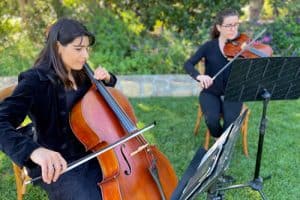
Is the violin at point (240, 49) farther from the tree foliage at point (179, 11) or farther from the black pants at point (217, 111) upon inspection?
the tree foliage at point (179, 11)

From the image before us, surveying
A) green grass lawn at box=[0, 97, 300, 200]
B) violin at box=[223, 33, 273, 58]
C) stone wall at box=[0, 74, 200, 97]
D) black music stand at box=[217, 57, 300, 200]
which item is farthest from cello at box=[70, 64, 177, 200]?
stone wall at box=[0, 74, 200, 97]

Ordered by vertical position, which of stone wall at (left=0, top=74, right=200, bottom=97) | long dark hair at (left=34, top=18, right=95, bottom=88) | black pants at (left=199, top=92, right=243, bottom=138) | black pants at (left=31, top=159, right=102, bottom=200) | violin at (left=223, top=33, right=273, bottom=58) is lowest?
stone wall at (left=0, top=74, right=200, bottom=97)

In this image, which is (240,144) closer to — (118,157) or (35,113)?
(118,157)

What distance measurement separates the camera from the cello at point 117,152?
1.93m

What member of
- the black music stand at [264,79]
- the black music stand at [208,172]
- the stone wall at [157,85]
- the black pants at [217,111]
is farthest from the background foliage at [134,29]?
the black music stand at [208,172]

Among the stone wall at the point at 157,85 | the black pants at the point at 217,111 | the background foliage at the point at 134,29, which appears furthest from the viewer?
the background foliage at the point at 134,29

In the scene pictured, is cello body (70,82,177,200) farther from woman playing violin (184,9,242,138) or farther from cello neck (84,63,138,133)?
woman playing violin (184,9,242,138)

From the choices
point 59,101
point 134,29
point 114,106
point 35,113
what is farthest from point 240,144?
point 134,29

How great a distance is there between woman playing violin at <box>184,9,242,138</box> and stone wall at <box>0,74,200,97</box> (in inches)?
52.3

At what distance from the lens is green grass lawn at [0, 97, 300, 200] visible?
115 inches

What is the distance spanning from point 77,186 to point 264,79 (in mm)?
1268

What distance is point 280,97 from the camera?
2.55m

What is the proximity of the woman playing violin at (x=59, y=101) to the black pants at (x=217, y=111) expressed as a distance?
4.20 feet

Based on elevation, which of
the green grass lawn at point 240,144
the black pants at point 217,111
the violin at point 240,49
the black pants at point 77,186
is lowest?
the green grass lawn at point 240,144
